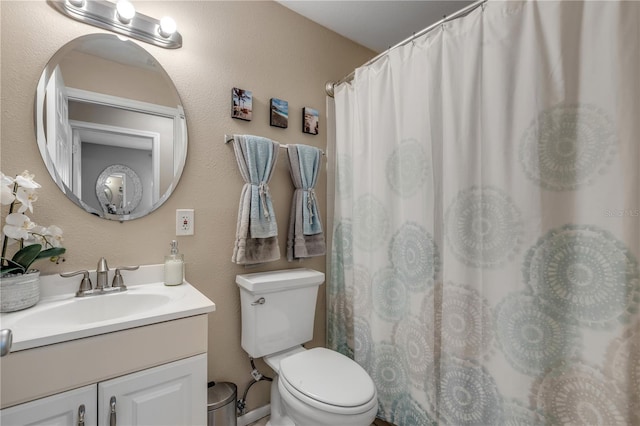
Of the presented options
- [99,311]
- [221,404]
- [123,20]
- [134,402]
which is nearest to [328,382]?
[221,404]

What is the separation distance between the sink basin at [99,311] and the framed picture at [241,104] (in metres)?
0.85

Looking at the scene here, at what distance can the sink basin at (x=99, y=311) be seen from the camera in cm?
81

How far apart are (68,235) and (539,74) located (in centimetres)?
185

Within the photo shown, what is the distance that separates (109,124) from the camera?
4.20 ft

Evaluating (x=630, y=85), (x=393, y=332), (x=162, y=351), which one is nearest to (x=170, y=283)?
(x=162, y=351)

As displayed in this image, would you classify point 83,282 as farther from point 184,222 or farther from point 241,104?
point 241,104

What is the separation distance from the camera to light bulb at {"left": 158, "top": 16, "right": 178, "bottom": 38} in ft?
4.27

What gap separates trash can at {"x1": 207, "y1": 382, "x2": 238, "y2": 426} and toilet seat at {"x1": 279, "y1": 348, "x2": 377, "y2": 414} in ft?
1.08

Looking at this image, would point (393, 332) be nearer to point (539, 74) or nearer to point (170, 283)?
point (170, 283)

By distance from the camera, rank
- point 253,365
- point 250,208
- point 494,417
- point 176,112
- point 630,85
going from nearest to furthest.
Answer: point 630,85 → point 494,417 → point 176,112 → point 250,208 → point 253,365

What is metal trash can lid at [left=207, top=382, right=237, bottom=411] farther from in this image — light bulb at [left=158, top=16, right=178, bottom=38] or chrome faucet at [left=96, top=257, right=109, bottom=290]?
light bulb at [left=158, top=16, right=178, bottom=38]

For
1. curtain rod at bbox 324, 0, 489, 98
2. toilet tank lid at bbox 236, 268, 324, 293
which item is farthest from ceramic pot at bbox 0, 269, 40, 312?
curtain rod at bbox 324, 0, 489, 98

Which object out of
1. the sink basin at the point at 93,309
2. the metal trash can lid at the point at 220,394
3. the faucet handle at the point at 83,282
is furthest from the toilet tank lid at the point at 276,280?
the faucet handle at the point at 83,282

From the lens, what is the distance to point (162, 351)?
95 cm
